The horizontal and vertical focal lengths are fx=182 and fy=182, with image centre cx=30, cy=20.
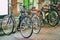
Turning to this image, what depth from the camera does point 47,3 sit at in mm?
8617

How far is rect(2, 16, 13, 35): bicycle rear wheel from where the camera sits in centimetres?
638

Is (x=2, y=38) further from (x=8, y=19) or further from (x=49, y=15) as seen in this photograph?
(x=49, y=15)

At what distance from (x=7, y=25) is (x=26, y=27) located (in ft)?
2.50

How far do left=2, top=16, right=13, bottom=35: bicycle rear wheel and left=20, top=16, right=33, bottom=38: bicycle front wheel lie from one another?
0.47m

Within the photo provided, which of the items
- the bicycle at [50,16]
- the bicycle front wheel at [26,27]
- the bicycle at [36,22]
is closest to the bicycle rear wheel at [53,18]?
the bicycle at [50,16]

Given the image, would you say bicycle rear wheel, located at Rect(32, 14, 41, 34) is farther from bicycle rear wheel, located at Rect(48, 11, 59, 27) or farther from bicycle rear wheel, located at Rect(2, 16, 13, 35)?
bicycle rear wheel, located at Rect(48, 11, 59, 27)

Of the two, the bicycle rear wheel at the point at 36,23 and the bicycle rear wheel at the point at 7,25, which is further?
the bicycle rear wheel at the point at 36,23

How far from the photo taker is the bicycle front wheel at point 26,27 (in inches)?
236

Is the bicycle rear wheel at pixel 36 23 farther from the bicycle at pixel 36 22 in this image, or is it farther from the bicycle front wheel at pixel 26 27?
the bicycle front wheel at pixel 26 27

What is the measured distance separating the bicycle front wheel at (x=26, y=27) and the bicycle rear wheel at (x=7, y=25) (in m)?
0.47

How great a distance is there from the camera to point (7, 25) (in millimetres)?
6504

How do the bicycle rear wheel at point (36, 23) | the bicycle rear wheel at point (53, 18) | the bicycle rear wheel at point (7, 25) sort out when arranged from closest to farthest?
the bicycle rear wheel at point (7, 25)
the bicycle rear wheel at point (36, 23)
the bicycle rear wheel at point (53, 18)

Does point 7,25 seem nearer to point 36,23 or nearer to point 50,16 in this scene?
point 36,23

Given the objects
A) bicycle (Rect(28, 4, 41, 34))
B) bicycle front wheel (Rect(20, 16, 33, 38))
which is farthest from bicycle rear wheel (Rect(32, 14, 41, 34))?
bicycle front wheel (Rect(20, 16, 33, 38))
